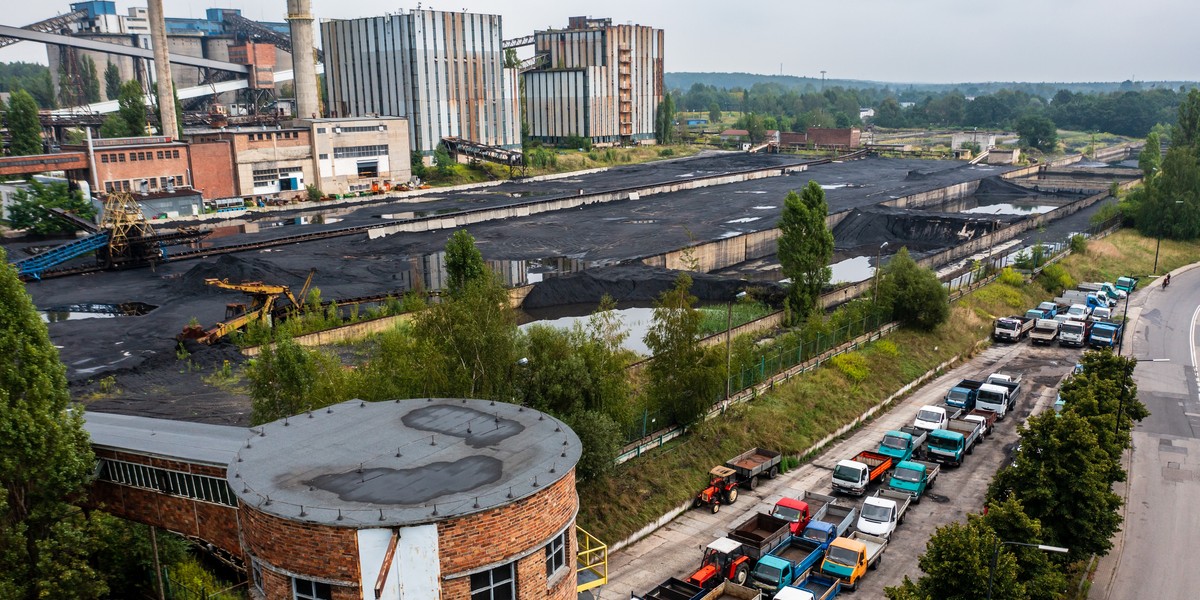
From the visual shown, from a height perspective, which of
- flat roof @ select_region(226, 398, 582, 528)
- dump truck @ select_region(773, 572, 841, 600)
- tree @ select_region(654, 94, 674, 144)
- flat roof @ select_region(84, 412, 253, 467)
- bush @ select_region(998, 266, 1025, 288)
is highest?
tree @ select_region(654, 94, 674, 144)

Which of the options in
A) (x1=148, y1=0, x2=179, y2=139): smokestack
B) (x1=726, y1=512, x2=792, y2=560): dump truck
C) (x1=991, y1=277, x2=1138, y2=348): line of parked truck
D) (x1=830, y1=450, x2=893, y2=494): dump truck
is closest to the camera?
(x1=726, y1=512, x2=792, y2=560): dump truck

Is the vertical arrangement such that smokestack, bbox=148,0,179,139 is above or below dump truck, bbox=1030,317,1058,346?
above

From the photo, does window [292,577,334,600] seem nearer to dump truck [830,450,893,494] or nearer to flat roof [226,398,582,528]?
flat roof [226,398,582,528]

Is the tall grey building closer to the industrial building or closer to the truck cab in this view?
the industrial building

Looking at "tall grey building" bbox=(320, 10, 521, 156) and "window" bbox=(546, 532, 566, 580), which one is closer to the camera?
"window" bbox=(546, 532, 566, 580)

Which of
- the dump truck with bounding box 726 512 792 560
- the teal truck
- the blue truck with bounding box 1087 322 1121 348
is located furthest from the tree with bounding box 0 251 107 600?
the blue truck with bounding box 1087 322 1121 348

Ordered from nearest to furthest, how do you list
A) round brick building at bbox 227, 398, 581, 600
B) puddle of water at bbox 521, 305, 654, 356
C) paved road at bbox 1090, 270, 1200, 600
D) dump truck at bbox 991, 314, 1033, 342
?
round brick building at bbox 227, 398, 581, 600 < paved road at bbox 1090, 270, 1200, 600 < puddle of water at bbox 521, 305, 654, 356 < dump truck at bbox 991, 314, 1033, 342

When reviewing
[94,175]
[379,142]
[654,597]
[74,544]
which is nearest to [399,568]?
[74,544]

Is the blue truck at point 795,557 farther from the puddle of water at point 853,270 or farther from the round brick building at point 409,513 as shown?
the puddle of water at point 853,270
